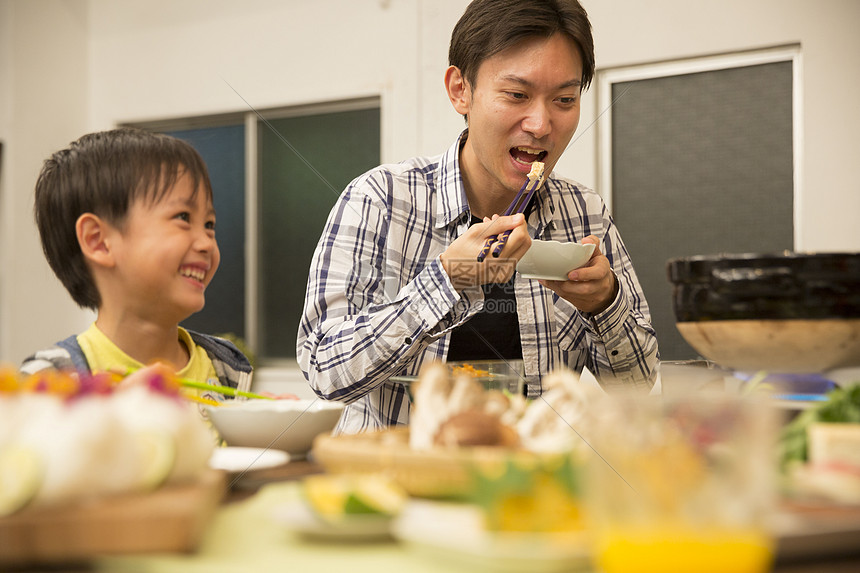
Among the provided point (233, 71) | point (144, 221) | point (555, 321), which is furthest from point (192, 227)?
point (233, 71)

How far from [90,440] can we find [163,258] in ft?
2.92

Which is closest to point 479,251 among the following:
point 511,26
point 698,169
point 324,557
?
point 511,26

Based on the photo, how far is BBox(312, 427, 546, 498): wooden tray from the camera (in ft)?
1.73

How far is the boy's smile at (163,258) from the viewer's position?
4.37 feet

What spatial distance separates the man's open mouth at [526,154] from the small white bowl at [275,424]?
87cm

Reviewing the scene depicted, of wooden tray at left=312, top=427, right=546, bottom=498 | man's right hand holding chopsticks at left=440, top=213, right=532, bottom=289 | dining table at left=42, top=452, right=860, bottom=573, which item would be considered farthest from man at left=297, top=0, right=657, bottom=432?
dining table at left=42, top=452, right=860, bottom=573

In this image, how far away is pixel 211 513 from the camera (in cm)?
53

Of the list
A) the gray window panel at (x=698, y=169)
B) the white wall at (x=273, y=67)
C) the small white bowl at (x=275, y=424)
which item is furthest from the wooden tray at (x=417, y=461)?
the white wall at (x=273, y=67)

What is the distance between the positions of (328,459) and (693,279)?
1.43 feet

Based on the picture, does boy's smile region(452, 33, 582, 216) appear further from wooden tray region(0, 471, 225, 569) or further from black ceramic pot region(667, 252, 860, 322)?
wooden tray region(0, 471, 225, 569)

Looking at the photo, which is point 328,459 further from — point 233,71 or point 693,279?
point 233,71

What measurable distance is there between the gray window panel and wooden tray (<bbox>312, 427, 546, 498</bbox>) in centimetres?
268

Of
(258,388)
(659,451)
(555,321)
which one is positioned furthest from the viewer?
(258,388)

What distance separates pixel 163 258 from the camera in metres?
1.33
